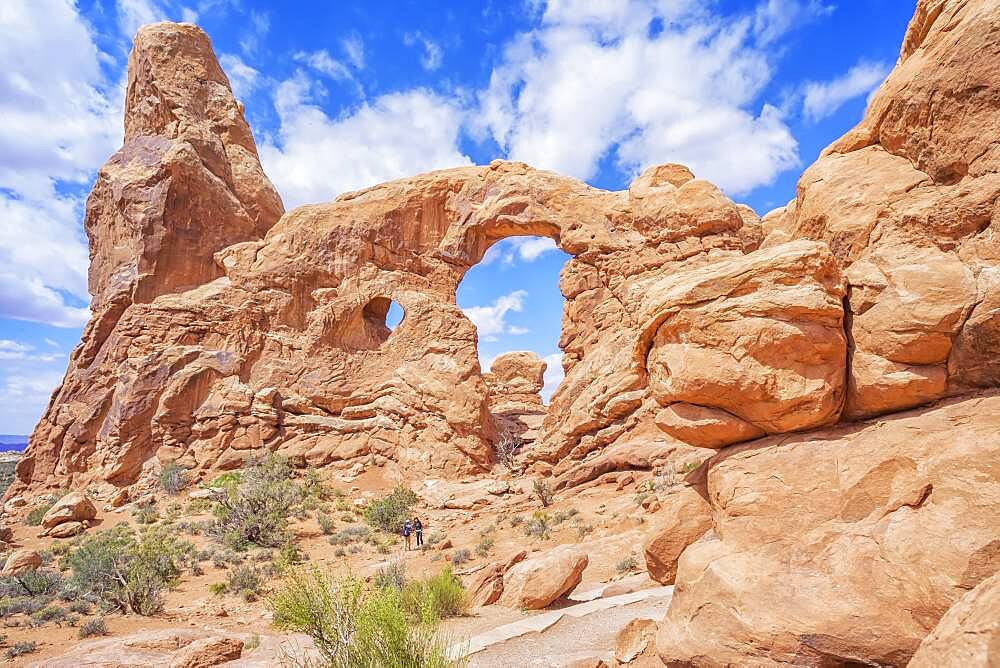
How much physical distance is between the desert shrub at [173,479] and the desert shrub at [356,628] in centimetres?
1863

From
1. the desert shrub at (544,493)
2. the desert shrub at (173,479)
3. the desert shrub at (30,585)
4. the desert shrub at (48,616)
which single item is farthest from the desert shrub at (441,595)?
the desert shrub at (173,479)

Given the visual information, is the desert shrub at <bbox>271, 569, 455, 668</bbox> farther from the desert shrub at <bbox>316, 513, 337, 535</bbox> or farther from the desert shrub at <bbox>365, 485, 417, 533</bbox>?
the desert shrub at <bbox>316, 513, 337, 535</bbox>

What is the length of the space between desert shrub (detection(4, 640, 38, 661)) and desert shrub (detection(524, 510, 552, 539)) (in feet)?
32.2

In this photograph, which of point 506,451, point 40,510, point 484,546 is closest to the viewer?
point 484,546

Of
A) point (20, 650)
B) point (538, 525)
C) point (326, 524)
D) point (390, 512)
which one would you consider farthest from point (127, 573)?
point (538, 525)

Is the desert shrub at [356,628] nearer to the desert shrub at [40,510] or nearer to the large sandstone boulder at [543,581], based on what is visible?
the large sandstone boulder at [543,581]

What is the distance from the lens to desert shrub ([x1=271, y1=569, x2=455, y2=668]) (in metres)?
3.96

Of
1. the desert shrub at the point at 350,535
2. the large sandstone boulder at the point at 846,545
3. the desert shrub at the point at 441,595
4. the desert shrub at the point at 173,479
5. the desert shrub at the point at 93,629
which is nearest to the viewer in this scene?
the large sandstone boulder at the point at 846,545

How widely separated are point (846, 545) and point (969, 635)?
1581 millimetres

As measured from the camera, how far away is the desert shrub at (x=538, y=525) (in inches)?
528

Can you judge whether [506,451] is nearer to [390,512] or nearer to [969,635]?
[390,512]

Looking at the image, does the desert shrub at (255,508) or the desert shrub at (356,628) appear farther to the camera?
the desert shrub at (255,508)

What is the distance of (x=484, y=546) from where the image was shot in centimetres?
1314

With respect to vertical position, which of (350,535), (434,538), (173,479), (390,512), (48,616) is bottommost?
(48,616)
